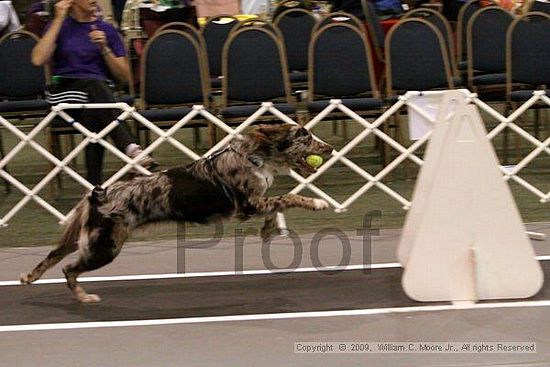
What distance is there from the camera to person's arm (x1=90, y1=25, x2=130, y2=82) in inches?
273

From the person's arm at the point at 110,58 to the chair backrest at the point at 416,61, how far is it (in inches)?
84.8

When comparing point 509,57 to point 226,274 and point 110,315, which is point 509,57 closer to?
point 226,274

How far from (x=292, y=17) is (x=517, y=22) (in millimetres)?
2190

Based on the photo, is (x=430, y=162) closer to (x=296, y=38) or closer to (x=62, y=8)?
(x=62, y=8)

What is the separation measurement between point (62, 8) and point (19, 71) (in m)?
1.49

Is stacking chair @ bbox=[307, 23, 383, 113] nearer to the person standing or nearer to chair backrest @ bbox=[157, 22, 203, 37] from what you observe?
chair backrest @ bbox=[157, 22, 203, 37]

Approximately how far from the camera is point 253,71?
7.76 metres

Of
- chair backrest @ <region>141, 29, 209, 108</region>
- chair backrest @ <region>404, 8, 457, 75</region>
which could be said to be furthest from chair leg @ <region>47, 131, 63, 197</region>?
chair backrest @ <region>404, 8, 457, 75</region>

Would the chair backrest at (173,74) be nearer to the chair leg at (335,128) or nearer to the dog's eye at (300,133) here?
the chair leg at (335,128)

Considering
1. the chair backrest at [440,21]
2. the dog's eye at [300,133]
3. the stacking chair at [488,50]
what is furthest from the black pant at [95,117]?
the stacking chair at [488,50]

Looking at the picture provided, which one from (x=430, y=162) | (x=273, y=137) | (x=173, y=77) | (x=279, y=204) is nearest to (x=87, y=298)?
(x=279, y=204)

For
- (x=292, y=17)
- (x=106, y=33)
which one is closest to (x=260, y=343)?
(x=106, y=33)

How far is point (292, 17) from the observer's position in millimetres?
9312

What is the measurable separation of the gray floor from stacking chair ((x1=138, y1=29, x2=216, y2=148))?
2072 millimetres
